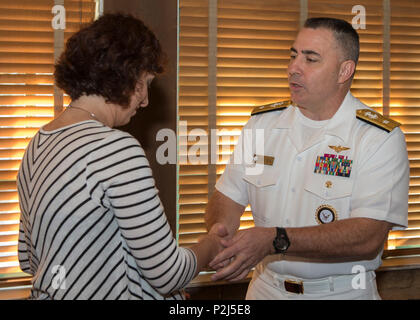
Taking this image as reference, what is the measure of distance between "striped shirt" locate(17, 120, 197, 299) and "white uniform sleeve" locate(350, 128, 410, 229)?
2.46 feet

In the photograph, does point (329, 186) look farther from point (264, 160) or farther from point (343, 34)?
point (343, 34)

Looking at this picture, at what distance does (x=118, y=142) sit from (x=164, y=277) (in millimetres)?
334

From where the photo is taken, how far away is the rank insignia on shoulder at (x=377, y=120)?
1.73 m

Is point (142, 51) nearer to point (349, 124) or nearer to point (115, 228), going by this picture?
point (115, 228)

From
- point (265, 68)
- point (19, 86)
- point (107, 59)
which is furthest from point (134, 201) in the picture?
point (265, 68)

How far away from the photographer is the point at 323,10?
295cm

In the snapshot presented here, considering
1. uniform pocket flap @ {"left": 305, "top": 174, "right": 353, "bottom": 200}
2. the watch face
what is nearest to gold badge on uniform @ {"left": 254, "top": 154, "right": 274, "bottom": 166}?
uniform pocket flap @ {"left": 305, "top": 174, "right": 353, "bottom": 200}

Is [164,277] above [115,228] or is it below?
below

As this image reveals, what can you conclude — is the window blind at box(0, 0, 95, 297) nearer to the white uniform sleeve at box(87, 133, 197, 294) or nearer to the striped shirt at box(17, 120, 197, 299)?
the striped shirt at box(17, 120, 197, 299)

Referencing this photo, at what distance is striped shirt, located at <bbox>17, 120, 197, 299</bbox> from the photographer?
111 centimetres

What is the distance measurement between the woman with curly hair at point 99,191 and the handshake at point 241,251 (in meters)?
0.28

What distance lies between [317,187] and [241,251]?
428 mm

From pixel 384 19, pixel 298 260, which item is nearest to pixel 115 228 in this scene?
pixel 298 260

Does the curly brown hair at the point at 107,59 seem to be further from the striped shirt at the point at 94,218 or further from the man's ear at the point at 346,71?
the man's ear at the point at 346,71
